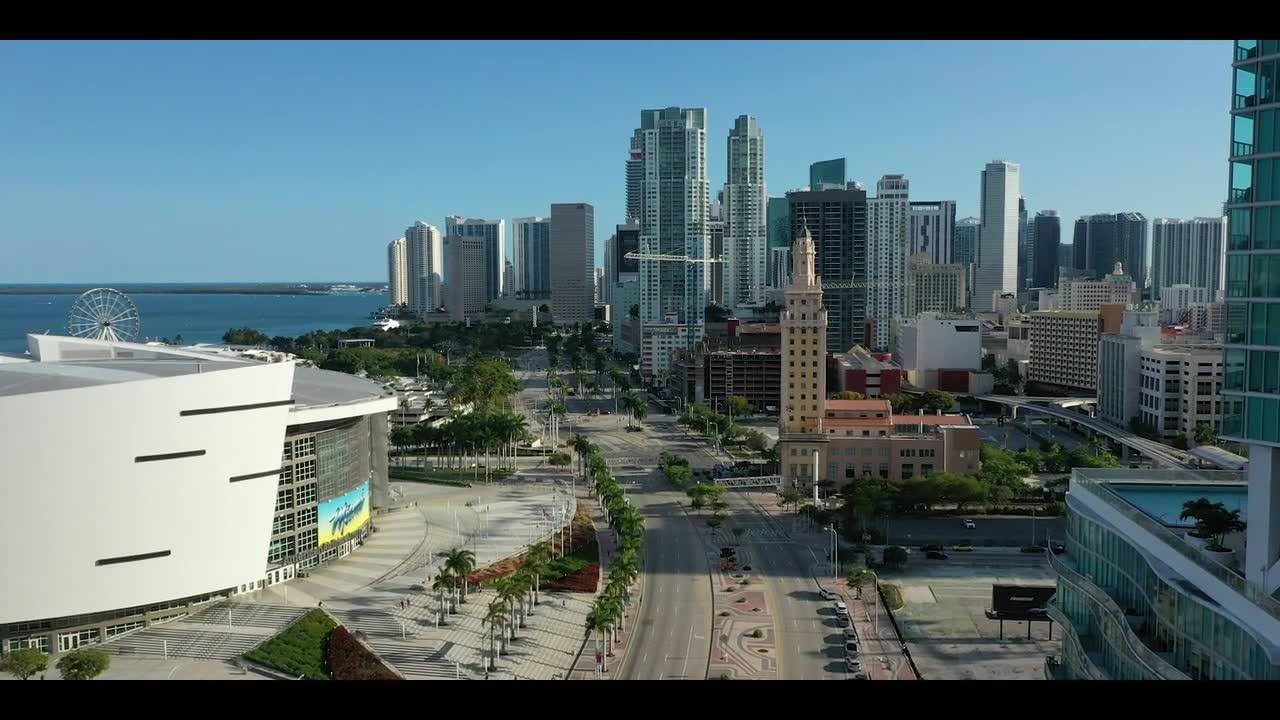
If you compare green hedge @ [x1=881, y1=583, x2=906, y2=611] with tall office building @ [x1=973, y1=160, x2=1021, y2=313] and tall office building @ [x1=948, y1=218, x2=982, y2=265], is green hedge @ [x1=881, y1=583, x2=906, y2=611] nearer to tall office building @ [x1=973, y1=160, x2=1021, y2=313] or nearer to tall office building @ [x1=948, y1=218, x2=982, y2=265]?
tall office building @ [x1=973, y1=160, x2=1021, y2=313]

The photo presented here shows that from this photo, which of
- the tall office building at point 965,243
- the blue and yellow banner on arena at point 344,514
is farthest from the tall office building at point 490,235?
the blue and yellow banner on arena at point 344,514

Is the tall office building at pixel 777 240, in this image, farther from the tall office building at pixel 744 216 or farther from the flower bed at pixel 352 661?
the flower bed at pixel 352 661

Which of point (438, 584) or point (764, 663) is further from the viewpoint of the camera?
point (438, 584)

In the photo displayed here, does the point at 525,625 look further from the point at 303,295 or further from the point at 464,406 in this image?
the point at 303,295

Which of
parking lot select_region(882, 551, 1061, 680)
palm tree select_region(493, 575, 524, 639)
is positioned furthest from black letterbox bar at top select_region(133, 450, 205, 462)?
parking lot select_region(882, 551, 1061, 680)
